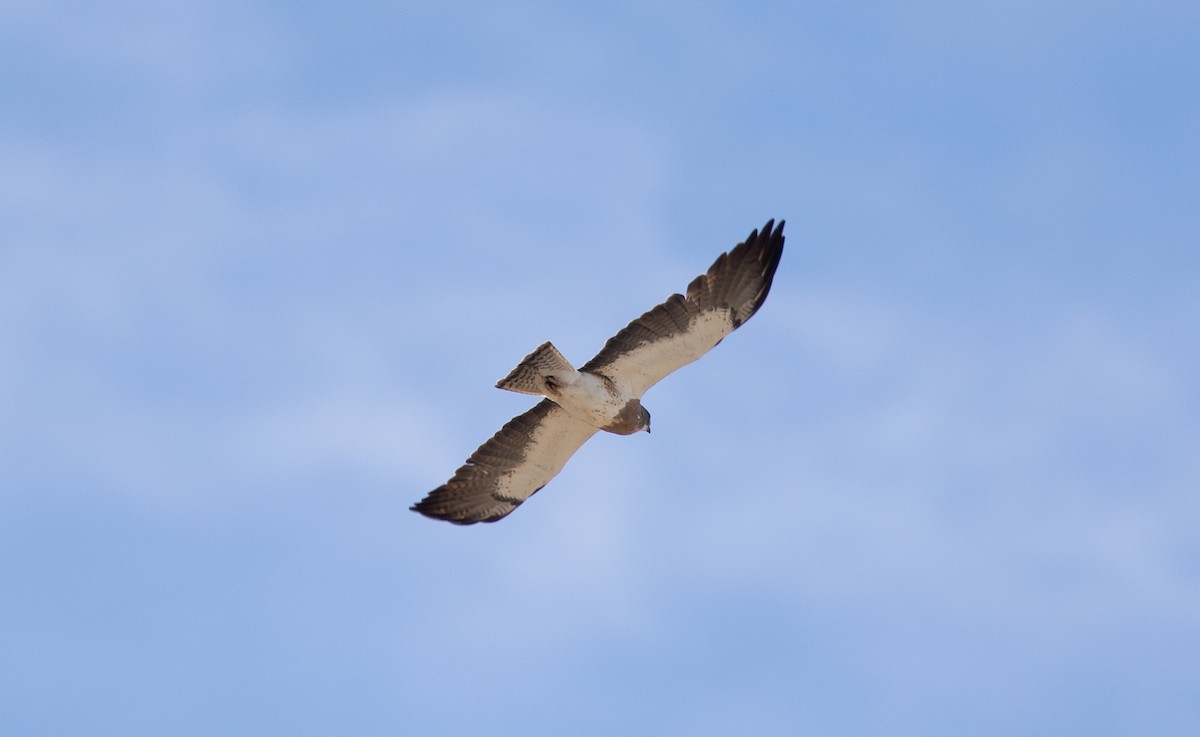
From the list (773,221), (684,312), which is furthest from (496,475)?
(773,221)

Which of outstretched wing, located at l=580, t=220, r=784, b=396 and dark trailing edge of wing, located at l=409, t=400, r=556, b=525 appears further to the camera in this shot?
dark trailing edge of wing, located at l=409, t=400, r=556, b=525

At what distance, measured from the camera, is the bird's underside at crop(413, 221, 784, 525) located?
15797mm

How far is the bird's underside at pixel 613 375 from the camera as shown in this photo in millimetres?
15797

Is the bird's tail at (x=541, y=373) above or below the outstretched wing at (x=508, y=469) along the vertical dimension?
above

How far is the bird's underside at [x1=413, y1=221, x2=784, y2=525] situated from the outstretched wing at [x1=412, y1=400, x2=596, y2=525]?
0.01 meters

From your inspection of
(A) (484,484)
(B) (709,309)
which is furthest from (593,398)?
(A) (484,484)

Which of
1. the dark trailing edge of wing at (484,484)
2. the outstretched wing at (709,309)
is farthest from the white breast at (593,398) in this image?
the dark trailing edge of wing at (484,484)

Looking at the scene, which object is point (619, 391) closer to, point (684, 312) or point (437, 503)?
point (684, 312)

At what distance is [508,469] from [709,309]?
9.36ft

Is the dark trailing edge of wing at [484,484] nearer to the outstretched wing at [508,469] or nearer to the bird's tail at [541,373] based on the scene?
the outstretched wing at [508,469]

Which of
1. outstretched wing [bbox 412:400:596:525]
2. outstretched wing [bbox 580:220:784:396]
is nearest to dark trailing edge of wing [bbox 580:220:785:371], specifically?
outstretched wing [bbox 580:220:784:396]

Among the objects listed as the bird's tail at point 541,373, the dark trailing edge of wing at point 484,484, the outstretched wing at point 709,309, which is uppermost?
the outstretched wing at point 709,309

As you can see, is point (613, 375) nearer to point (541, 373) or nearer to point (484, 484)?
point (541, 373)

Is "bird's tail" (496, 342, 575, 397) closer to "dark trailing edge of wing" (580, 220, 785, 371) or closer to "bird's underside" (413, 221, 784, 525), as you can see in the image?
"bird's underside" (413, 221, 784, 525)
